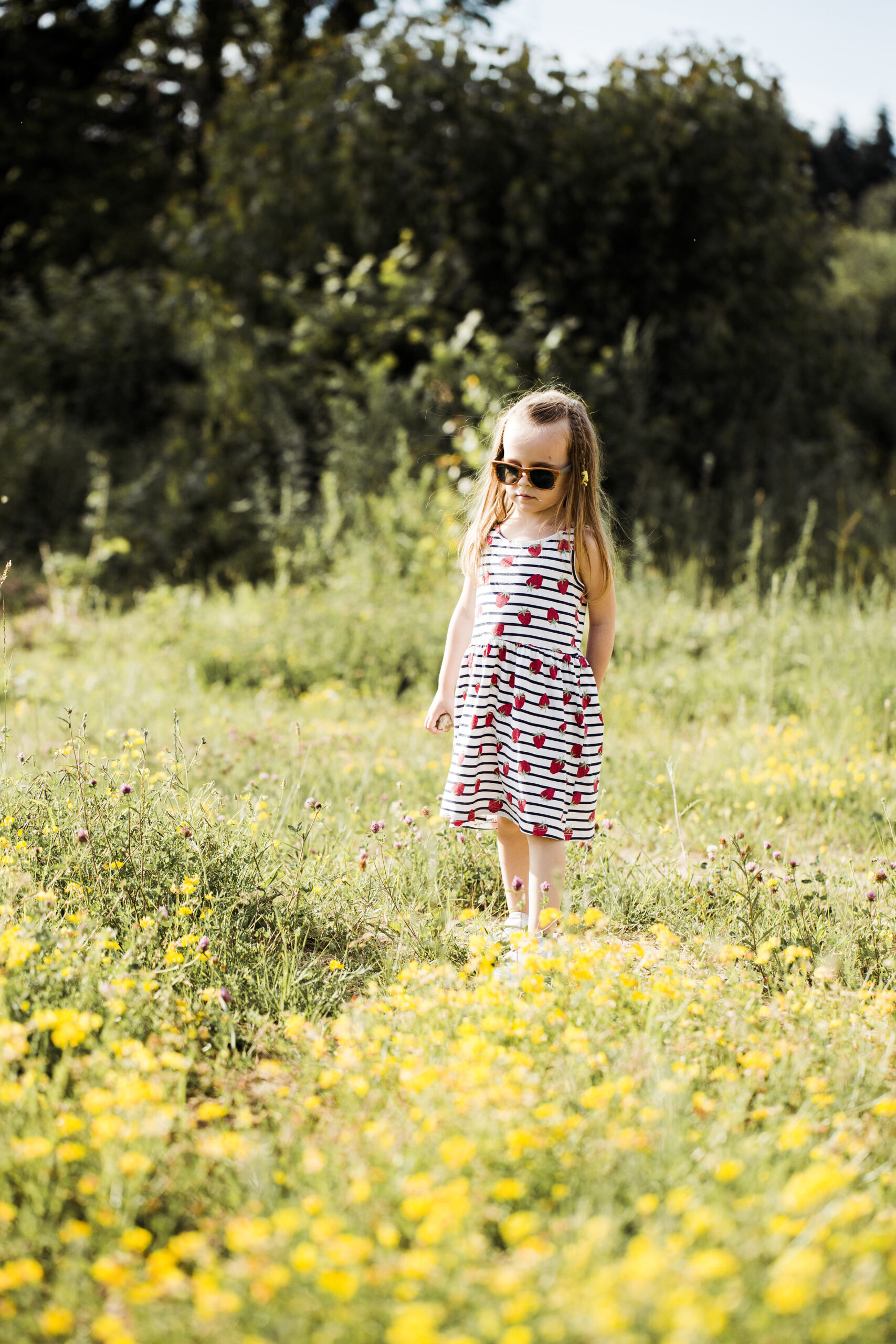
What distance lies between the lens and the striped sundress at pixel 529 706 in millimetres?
2734

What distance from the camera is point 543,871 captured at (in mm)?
2723

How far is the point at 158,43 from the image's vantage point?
12.5 metres

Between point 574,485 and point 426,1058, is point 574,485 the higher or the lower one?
the higher one

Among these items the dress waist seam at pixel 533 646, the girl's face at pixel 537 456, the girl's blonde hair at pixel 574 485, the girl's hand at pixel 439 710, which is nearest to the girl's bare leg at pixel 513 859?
the girl's hand at pixel 439 710

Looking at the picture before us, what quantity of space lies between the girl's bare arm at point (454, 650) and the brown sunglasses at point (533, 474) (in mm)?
321

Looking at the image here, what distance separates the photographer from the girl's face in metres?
2.80

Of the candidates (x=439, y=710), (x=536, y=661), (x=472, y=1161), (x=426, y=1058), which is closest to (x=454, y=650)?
(x=439, y=710)

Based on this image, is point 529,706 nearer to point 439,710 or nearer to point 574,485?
point 439,710

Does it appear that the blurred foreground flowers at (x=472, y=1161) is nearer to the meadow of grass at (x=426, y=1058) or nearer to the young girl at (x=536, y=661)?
the meadow of grass at (x=426, y=1058)

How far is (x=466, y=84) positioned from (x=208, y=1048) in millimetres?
7806

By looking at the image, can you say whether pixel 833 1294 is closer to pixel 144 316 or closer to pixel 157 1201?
pixel 157 1201

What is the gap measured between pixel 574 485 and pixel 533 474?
0.15m

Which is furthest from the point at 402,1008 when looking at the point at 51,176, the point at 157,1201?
the point at 51,176

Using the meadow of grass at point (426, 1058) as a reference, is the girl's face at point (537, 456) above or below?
above
